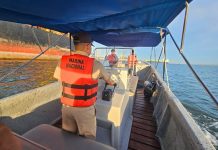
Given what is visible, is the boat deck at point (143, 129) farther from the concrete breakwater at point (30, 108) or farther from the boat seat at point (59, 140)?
the concrete breakwater at point (30, 108)

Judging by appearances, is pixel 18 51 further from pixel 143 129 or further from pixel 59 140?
pixel 59 140

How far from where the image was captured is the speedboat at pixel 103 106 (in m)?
1.60

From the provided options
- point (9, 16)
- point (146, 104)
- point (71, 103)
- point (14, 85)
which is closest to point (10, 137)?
point (71, 103)

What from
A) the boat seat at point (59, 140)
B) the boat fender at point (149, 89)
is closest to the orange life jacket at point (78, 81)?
the boat seat at point (59, 140)

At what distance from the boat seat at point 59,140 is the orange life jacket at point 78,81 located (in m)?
0.39

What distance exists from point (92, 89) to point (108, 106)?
57 centimetres

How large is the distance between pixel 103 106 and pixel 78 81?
0.73 m

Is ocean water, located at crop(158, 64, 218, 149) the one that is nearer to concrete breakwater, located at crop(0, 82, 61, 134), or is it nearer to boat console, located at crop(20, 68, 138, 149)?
boat console, located at crop(20, 68, 138, 149)

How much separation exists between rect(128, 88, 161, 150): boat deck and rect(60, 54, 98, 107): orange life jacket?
1336 mm

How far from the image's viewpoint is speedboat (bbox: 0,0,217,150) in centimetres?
160

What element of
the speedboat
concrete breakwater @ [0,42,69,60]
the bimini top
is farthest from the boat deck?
concrete breakwater @ [0,42,69,60]

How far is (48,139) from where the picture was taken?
1.67 m

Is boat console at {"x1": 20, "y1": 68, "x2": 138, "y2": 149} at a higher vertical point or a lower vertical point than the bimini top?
lower

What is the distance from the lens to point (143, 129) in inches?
129
